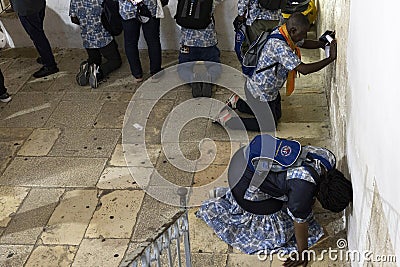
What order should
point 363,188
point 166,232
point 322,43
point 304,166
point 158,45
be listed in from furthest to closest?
point 158,45 → point 322,43 → point 304,166 → point 363,188 → point 166,232

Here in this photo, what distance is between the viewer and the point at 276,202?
407 centimetres

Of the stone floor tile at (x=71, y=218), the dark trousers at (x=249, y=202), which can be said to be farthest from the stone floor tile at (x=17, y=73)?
the dark trousers at (x=249, y=202)

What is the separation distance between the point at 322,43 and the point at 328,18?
0.60 meters

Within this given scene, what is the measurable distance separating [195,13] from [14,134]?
1915 mm

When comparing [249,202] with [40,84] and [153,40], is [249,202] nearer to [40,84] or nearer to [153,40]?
[153,40]

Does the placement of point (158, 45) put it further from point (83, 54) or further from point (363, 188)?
point (363, 188)

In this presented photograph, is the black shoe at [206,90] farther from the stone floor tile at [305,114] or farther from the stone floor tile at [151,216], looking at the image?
the stone floor tile at [151,216]

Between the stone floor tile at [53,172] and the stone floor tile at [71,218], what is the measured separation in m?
0.15

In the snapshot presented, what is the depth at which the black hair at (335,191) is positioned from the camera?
3787 millimetres

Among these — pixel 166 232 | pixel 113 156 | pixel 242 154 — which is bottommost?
pixel 113 156

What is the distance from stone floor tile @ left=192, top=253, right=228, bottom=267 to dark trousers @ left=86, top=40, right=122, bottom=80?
278 cm

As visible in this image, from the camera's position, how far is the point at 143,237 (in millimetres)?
4215

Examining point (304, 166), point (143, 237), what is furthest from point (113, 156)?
point (304, 166)

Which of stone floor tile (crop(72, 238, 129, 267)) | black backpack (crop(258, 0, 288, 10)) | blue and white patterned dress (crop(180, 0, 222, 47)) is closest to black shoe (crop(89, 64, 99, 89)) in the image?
blue and white patterned dress (crop(180, 0, 222, 47))
